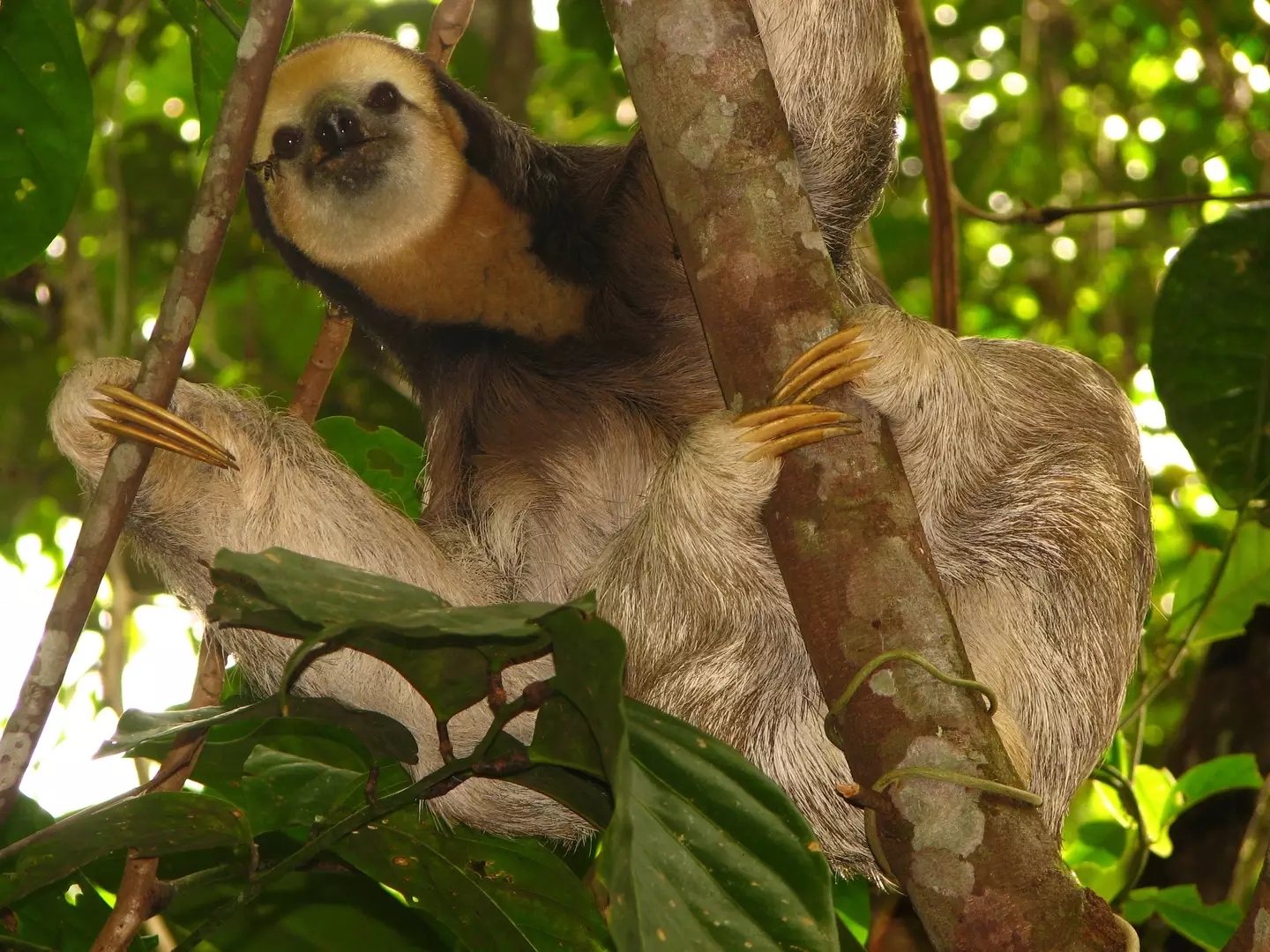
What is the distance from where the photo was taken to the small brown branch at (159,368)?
108 inches

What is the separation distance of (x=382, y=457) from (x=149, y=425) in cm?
185

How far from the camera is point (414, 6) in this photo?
887 cm

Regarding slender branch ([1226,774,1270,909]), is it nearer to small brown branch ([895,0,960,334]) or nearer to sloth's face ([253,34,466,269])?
small brown branch ([895,0,960,334])

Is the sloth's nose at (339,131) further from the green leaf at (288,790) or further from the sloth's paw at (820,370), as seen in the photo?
the sloth's paw at (820,370)

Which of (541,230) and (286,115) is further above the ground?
(286,115)

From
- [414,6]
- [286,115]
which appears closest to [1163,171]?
[414,6]

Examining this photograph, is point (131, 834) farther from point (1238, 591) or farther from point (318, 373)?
point (1238, 591)

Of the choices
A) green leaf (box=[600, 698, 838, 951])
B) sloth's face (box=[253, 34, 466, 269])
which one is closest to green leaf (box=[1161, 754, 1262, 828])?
green leaf (box=[600, 698, 838, 951])

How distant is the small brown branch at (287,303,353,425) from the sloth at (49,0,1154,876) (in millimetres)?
183

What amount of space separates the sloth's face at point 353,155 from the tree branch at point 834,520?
1.72m

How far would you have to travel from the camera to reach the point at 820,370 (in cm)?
307

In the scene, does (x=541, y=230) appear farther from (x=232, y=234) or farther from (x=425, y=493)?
(x=232, y=234)

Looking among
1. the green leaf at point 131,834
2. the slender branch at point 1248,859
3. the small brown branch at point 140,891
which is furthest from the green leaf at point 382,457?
the slender branch at point 1248,859

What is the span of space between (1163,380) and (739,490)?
101 inches
